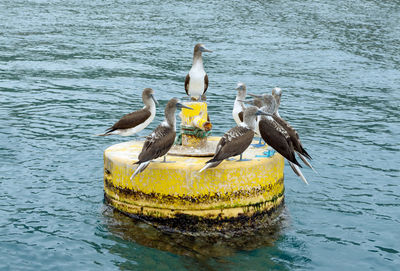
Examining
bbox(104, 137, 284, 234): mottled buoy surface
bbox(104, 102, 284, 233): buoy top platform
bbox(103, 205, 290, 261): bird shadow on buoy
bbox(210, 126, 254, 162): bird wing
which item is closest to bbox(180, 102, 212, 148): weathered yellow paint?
bbox(104, 102, 284, 233): buoy top platform

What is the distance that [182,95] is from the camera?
22.8m

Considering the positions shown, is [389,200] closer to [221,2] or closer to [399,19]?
[399,19]

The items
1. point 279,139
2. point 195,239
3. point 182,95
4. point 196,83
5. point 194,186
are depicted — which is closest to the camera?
point 194,186

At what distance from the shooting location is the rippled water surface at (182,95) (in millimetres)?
10695

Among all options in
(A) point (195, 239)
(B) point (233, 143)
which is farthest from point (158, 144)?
(A) point (195, 239)

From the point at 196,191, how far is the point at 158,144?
3.32 feet

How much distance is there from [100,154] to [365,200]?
669 cm

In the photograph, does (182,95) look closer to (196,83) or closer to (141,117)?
(196,83)

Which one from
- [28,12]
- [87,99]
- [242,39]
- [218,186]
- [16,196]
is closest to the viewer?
[218,186]

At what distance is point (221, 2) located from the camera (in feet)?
154

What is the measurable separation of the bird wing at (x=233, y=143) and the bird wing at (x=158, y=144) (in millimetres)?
842

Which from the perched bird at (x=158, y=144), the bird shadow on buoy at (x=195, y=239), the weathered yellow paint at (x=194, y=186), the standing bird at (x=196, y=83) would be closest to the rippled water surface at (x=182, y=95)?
the bird shadow on buoy at (x=195, y=239)

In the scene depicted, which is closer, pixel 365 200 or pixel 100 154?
pixel 365 200

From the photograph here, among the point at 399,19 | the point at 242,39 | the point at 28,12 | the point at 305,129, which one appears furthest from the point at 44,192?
the point at 399,19
